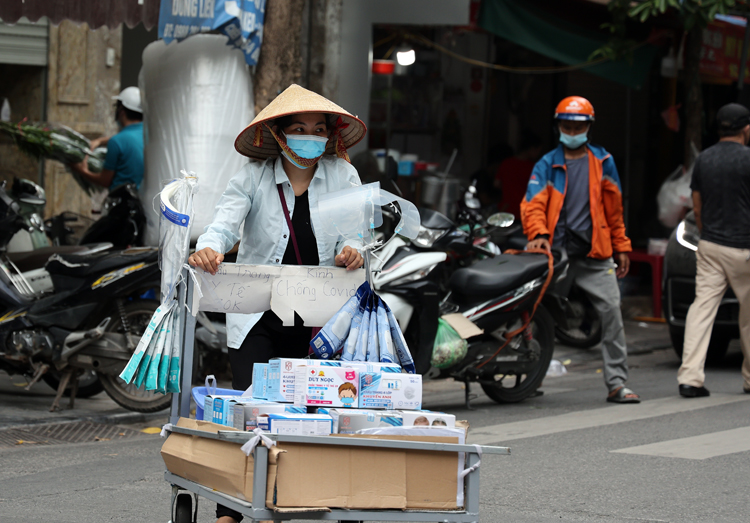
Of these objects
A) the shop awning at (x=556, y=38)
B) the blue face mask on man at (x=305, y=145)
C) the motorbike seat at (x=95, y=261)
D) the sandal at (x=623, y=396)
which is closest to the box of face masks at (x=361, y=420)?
the blue face mask on man at (x=305, y=145)

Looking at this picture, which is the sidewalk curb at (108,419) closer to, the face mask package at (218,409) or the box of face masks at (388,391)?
the face mask package at (218,409)

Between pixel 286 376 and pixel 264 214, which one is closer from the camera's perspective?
pixel 286 376

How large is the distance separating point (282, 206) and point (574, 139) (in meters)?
3.76

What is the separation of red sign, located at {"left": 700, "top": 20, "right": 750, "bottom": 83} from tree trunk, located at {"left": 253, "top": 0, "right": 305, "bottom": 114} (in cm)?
655

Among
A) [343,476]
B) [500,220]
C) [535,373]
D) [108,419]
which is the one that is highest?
[500,220]

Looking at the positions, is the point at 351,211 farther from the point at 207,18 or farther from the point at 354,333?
the point at 207,18

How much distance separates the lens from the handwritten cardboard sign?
142 inches

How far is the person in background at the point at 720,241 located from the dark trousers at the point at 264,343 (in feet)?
14.3

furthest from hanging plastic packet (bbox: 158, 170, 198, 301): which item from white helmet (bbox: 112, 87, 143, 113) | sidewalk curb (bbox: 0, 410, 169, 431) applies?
white helmet (bbox: 112, 87, 143, 113)

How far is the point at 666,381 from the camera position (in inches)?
332

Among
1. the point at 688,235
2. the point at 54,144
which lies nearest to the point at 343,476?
the point at 54,144

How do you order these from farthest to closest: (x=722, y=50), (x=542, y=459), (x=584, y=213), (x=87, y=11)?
(x=722, y=50) → (x=584, y=213) → (x=87, y=11) → (x=542, y=459)

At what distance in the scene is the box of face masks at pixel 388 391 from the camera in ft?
10.5

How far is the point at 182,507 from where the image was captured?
135 inches
